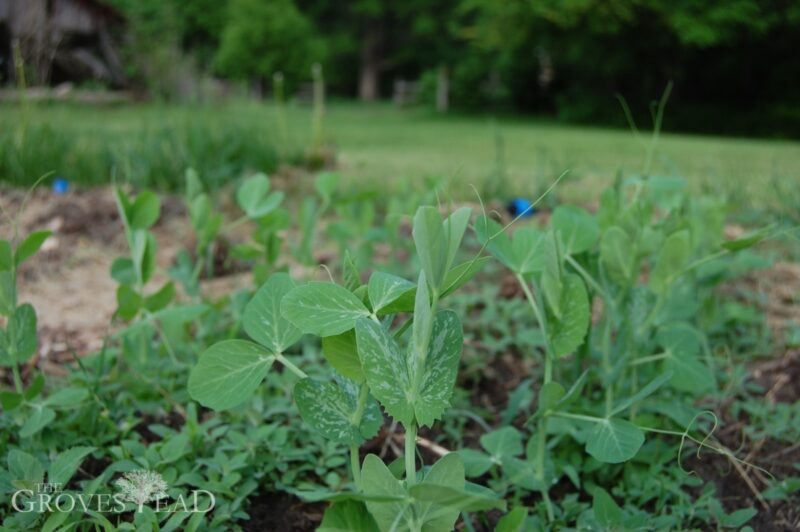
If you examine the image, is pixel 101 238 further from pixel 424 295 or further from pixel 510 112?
pixel 510 112

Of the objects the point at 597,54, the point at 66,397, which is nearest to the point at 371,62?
the point at 597,54

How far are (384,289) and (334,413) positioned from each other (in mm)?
124

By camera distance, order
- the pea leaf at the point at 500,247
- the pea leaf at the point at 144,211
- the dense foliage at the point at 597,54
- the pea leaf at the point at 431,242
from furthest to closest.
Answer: the dense foliage at the point at 597,54, the pea leaf at the point at 144,211, the pea leaf at the point at 500,247, the pea leaf at the point at 431,242

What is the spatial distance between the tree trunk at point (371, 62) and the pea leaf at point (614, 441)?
18985mm

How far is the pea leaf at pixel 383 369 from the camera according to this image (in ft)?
1.93

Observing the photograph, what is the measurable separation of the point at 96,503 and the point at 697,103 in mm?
13292

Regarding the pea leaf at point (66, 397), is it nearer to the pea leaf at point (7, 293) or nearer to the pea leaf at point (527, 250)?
the pea leaf at point (7, 293)

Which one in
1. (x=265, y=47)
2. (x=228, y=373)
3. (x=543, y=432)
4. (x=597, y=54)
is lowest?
(x=543, y=432)

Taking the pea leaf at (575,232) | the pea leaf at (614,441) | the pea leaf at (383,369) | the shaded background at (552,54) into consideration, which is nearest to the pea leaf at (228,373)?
the pea leaf at (383,369)

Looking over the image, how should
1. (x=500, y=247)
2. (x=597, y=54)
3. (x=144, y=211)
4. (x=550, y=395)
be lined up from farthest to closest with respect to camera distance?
(x=597, y=54)
(x=144, y=211)
(x=500, y=247)
(x=550, y=395)

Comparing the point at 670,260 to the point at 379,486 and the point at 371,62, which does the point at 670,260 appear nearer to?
the point at 379,486

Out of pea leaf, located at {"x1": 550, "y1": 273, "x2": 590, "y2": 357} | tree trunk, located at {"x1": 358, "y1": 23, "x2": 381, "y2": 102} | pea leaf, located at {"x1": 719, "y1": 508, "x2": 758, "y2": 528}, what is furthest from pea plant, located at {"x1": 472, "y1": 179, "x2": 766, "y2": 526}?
tree trunk, located at {"x1": 358, "y1": 23, "x2": 381, "y2": 102}

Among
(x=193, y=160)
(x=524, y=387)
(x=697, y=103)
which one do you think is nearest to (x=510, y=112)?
(x=697, y=103)

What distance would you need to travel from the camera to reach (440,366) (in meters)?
0.62
